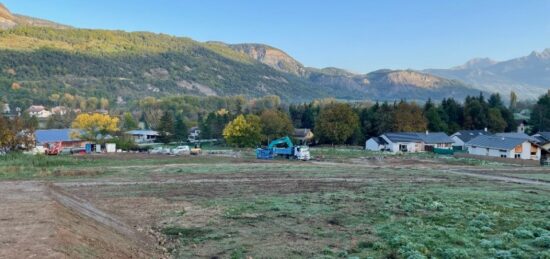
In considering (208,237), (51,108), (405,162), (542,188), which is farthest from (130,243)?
(51,108)

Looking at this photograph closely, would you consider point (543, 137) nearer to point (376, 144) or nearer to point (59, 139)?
point (376, 144)

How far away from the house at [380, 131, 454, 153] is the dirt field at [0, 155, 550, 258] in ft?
161

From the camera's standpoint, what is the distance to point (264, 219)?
20.9 meters

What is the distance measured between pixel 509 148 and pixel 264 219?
61748mm

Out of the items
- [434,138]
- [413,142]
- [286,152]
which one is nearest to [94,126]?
[286,152]

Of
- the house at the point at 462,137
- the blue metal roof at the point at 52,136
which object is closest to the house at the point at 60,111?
the blue metal roof at the point at 52,136

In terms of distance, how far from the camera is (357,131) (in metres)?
97.3

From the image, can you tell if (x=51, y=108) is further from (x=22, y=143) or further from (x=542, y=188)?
(x=542, y=188)

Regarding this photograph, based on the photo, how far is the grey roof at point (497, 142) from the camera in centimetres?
7106

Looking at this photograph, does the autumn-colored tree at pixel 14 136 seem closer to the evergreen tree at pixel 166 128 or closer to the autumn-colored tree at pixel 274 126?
the evergreen tree at pixel 166 128

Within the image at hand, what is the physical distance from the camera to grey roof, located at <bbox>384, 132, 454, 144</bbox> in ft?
286

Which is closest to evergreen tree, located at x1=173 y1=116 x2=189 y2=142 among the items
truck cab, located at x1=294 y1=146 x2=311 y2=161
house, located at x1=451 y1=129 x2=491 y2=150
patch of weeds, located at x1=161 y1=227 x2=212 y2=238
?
truck cab, located at x1=294 y1=146 x2=311 y2=161

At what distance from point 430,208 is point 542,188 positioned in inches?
679

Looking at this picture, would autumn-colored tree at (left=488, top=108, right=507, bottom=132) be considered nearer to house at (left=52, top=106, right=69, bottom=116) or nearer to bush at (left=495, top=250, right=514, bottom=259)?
bush at (left=495, top=250, right=514, bottom=259)
